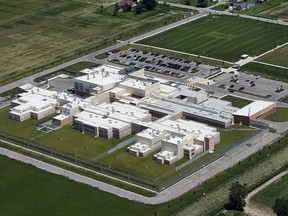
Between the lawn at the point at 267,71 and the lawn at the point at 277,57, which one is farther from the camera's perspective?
the lawn at the point at 277,57

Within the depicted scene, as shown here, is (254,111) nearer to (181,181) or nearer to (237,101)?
(237,101)

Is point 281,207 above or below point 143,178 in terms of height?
above

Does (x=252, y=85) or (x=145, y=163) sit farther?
(x=252, y=85)

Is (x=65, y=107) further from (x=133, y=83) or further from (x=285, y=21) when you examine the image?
(x=285, y=21)

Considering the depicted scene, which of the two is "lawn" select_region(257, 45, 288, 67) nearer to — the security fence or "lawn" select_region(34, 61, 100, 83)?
the security fence

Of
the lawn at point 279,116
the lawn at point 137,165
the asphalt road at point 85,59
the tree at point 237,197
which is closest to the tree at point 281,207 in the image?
the tree at point 237,197

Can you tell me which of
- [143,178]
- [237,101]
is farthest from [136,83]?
[143,178]

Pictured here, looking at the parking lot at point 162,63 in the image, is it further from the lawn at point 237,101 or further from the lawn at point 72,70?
the lawn at point 237,101
